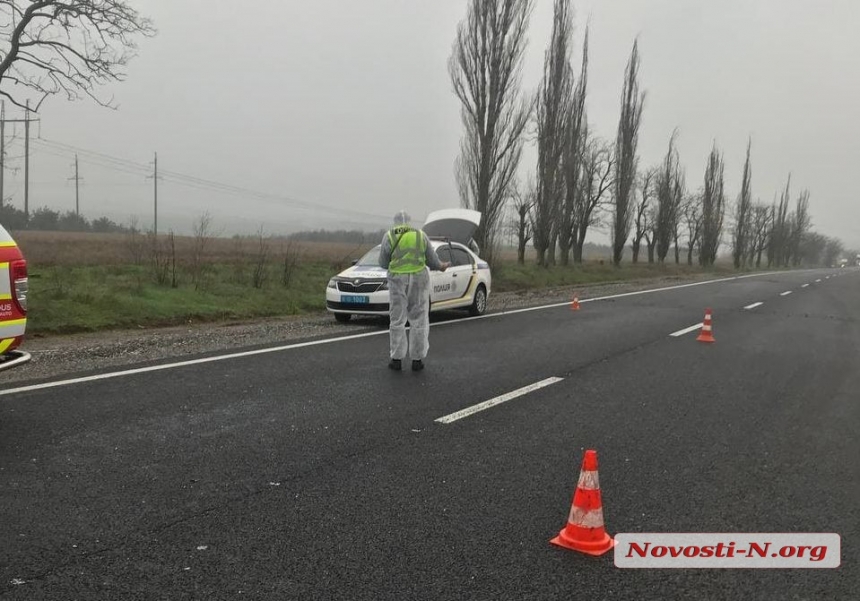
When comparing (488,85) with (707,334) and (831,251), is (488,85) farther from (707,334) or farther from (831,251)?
(831,251)

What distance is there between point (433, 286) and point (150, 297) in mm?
6047

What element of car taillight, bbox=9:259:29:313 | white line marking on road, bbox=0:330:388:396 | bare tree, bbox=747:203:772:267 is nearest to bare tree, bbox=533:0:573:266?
white line marking on road, bbox=0:330:388:396

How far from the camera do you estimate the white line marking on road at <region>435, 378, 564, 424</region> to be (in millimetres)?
5625

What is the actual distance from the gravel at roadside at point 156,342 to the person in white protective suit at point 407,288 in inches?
103

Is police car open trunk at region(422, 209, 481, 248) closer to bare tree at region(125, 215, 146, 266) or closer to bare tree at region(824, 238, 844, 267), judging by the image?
bare tree at region(125, 215, 146, 266)

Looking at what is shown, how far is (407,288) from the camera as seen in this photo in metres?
7.76

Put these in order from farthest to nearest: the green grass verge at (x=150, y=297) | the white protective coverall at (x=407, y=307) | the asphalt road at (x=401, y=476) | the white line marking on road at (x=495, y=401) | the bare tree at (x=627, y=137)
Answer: the bare tree at (x=627, y=137) → the green grass verge at (x=150, y=297) → the white protective coverall at (x=407, y=307) → the white line marking on road at (x=495, y=401) → the asphalt road at (x=401, y=476)

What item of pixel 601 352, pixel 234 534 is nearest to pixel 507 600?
pixel 234 534

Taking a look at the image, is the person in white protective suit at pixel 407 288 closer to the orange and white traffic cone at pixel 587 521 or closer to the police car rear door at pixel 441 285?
the orange and white traffic cone at pixel 587 521

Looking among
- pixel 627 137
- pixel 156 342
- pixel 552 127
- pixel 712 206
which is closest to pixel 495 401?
pixel 156 342

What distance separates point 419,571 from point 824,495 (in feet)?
9.22

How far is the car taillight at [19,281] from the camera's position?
4.73 metres

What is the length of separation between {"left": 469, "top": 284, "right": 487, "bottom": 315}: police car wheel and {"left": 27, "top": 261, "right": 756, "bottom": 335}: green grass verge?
4.12 meters

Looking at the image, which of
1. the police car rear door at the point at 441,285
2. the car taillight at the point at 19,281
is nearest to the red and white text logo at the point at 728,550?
the car taillight at the point at 19,281
